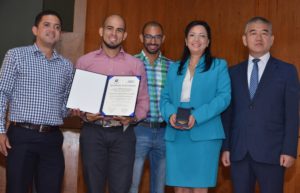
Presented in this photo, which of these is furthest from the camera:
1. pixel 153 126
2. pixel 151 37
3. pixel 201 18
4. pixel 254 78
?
pixel 201 18

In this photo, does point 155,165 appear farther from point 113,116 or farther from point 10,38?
point 10,38

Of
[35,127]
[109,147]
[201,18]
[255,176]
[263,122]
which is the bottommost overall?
[255,176]

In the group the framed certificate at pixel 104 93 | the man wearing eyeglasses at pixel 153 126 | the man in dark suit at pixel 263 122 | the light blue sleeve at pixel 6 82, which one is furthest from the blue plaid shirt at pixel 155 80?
the light blue sleeve at pixel 6 82

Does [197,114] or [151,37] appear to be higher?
[151,37]

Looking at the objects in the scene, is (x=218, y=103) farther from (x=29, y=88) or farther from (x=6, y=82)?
(x=6, y=82)

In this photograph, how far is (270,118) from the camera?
294 cm

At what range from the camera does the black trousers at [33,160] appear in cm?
307

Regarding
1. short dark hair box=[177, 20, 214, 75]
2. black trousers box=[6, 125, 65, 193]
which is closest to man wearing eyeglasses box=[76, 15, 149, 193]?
black trousers box=[6, 125, 65, 193]

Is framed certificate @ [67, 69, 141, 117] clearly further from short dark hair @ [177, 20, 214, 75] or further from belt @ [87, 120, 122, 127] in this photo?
short dark hair @ [177, 20, 214, 75]

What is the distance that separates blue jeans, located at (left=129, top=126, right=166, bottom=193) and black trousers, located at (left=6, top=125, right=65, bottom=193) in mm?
626

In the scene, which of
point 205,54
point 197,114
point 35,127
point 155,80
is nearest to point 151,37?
point 155,80

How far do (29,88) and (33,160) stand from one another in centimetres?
52

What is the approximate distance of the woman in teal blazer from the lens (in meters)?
3.03

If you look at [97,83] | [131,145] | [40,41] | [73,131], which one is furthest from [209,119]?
[73,131]
